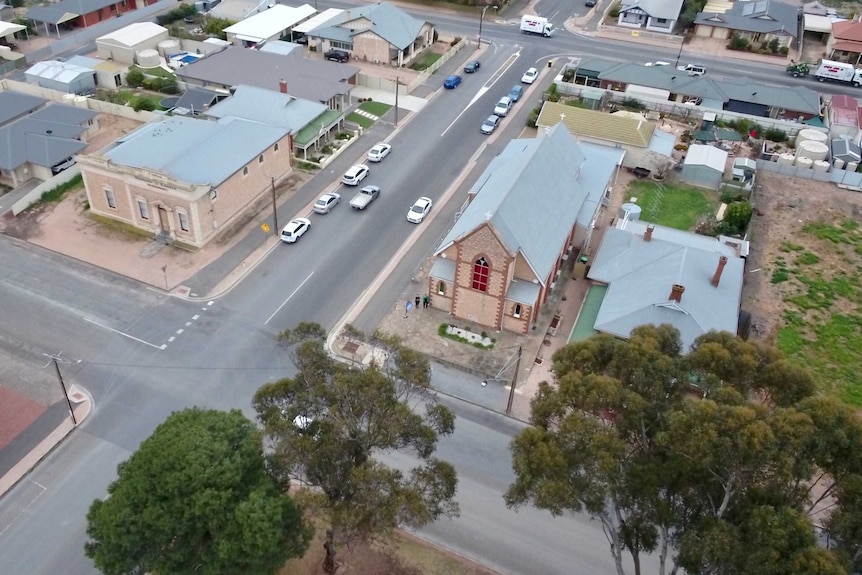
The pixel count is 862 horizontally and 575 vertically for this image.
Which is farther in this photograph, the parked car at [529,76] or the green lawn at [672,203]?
the parked car at [529,76]

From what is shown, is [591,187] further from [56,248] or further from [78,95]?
[78,95]

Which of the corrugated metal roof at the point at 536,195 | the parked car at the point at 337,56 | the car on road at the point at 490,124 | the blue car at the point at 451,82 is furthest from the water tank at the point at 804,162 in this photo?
the parked car at the point at 337,56

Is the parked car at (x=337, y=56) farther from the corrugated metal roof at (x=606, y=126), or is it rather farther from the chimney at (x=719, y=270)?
the chimney at (x=719, y=270)

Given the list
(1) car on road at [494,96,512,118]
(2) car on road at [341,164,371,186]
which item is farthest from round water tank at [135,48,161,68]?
(1) car on road at [494,96,512,118]

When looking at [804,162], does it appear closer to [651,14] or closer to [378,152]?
[378,152]

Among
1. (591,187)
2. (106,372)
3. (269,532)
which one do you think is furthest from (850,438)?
(106,372)

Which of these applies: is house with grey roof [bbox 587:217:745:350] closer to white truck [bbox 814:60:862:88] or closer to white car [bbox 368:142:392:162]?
white car [bbox 368:142:392:162]
